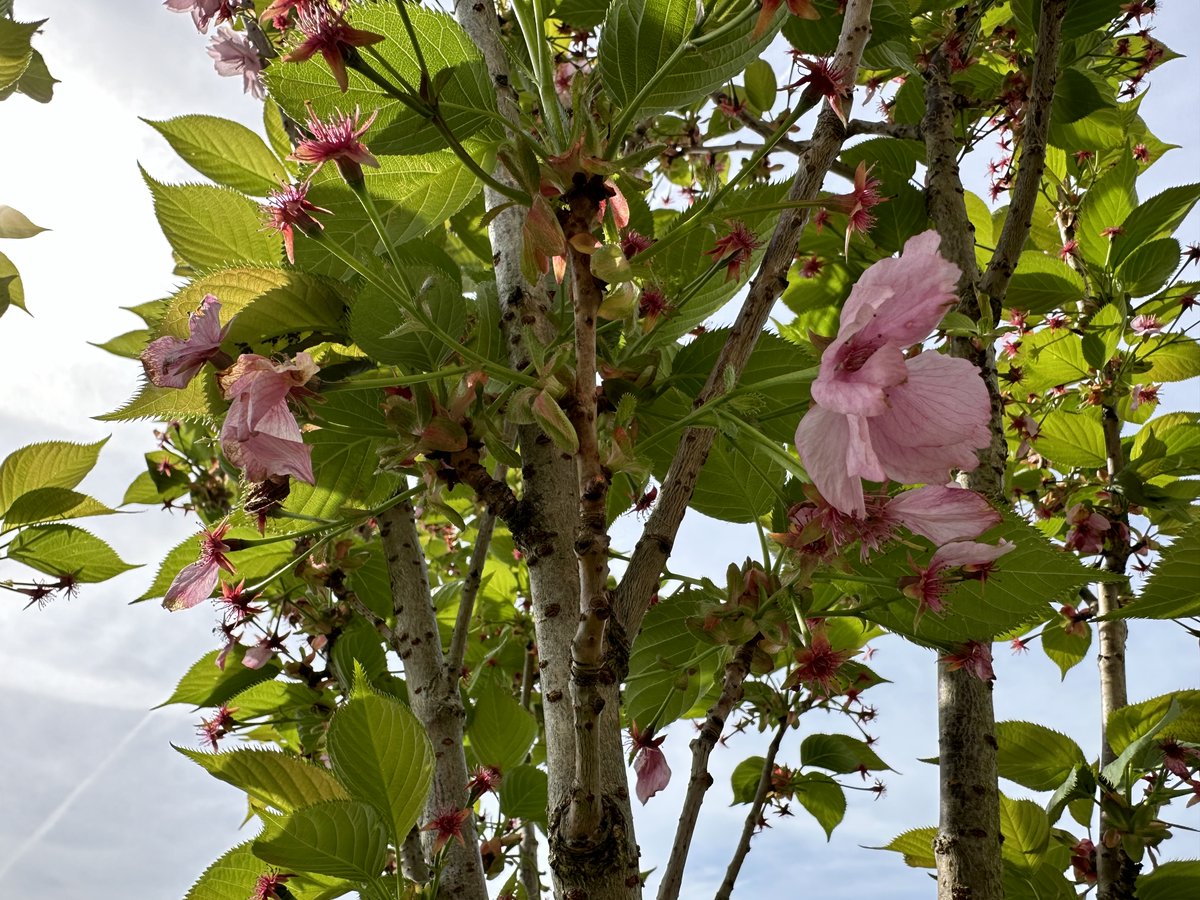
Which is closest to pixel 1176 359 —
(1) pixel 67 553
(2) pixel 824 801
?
(2) pixel 824 801

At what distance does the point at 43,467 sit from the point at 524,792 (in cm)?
92

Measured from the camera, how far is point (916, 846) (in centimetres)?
123

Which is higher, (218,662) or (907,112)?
(907,112)

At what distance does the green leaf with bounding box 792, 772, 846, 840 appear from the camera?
1472mm

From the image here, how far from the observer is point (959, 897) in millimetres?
857

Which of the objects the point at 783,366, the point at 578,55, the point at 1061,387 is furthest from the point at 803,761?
the point at 578,55

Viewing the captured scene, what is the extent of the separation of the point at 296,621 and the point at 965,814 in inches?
35.8

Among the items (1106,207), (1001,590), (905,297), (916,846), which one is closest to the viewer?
(905,297)

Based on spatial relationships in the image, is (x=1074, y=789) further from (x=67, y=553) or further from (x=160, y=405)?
(x=67, y=553)

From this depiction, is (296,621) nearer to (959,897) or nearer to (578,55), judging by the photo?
(959,897)

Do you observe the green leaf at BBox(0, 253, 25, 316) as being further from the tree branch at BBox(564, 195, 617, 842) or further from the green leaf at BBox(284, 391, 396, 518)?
the tree branch at BBox(564, 195, 617, 842)

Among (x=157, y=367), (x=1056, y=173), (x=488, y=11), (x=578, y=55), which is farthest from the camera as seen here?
(x=1056, y=173)

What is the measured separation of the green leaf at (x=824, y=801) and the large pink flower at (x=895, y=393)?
1.18 m

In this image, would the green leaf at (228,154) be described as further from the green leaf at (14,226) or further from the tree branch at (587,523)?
the tree branch at (587,523)
